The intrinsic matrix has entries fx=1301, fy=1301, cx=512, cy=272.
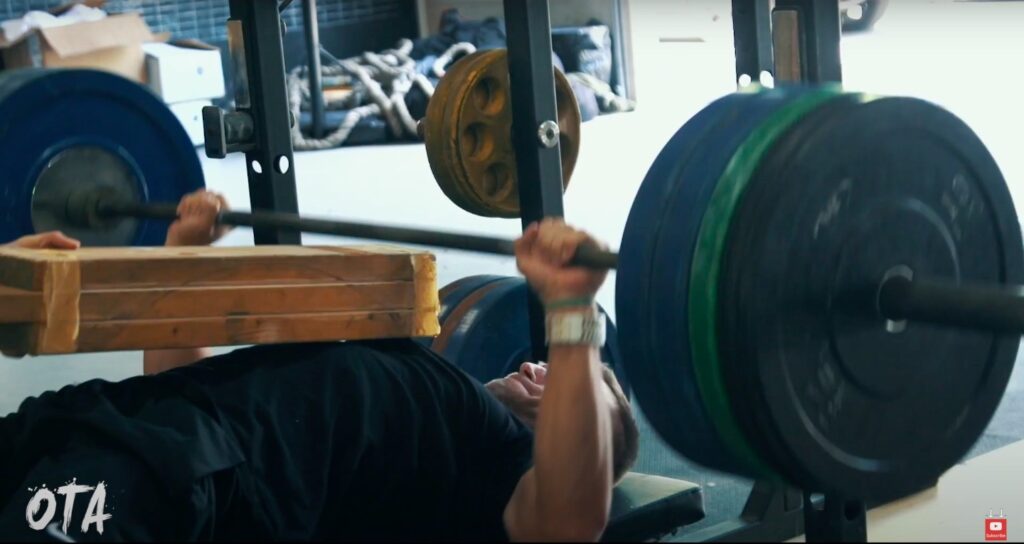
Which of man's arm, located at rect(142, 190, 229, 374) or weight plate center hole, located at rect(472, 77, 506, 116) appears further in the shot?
weight plate center hole, located at rect(472, 77, 506, 116)

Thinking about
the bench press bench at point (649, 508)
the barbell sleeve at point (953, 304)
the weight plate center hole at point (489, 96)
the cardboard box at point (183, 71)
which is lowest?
the bench press bench at point (649, 508)

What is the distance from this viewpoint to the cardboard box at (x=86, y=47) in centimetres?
674

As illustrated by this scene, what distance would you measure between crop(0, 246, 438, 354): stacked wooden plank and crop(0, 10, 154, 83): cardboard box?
17.5ft

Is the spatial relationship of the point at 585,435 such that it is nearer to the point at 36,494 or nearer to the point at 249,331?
the point at 249,331

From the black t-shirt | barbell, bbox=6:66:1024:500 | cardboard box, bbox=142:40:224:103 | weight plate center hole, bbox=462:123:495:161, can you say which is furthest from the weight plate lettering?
cardboard box, bbox=142:40:224:103

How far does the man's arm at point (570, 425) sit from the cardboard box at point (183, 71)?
19.1 feet

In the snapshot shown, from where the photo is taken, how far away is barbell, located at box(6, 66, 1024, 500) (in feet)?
4.06

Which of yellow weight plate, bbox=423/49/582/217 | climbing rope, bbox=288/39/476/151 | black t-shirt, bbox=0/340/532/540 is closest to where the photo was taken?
black t-shirt, bbox=0/340/532/540

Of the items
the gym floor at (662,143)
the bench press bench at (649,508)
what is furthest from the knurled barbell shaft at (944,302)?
the gym floor at (662,143)

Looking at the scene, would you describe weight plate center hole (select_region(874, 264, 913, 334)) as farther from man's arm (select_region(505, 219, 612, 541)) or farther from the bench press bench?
the bench press bench

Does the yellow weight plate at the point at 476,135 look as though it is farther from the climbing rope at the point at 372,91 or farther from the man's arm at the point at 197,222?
the climbing rope at the point at 372,91

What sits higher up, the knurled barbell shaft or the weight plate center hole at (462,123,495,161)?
the weight plate center hole at (462,123,495,161)

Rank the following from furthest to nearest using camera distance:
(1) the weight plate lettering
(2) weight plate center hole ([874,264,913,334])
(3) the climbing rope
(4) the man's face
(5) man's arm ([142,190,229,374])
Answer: (3) the climbing rope < (5) man's arm ([142,190,229,374]) < (4) the man's face < (2) weight plate center hole ([874,264,913,334]) < (1) the weight plate lettering

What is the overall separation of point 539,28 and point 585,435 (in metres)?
0.98
